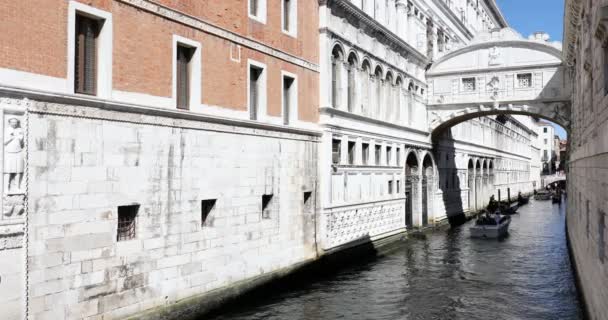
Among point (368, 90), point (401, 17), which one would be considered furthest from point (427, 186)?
point (368, 90)

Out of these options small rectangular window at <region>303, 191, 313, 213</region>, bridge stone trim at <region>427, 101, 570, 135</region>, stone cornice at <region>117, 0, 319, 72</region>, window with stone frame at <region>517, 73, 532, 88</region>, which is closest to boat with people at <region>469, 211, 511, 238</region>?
bridge stone trim at <region>427, 101, 570, 135</region>

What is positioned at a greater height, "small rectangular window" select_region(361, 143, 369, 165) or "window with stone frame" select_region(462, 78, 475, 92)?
"window with stone frame" select_region(462, 78, 475, 92)

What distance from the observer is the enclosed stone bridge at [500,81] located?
85.0 ft

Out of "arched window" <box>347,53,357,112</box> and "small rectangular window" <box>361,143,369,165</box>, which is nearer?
"arched window" <box>347,53,357,112</box>

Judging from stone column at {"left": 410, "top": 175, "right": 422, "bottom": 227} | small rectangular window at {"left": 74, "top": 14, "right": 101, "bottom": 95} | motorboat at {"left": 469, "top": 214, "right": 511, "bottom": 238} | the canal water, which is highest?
small rectangular window at {"left": 74, "top": 14, "right": 101, "bottom": 95}

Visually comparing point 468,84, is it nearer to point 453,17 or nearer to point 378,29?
point 378,29

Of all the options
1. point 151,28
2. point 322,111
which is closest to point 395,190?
point 322,111

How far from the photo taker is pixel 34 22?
8.73 meters

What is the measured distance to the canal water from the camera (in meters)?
13.3

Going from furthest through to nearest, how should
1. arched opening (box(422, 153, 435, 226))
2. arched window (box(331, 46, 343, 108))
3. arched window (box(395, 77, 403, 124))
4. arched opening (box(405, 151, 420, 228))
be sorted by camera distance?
1. arched opening (box(422, 153, 435, 226))
2. arched opening (box(405, 151, 420, 228))
3. arched window (box(395, 77, 403, 124))
4. arched window (box(331, 46, 343, 108))

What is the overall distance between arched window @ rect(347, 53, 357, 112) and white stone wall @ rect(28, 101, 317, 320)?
548 centimetres

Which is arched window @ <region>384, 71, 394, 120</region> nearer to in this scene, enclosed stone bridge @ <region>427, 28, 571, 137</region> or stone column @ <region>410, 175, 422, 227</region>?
stone column @ <region>410, 175, 422, 227</region>

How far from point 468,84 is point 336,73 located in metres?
11.2

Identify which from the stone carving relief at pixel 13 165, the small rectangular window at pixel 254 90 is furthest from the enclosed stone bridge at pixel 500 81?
the stone carving relief at pixel 13 165
